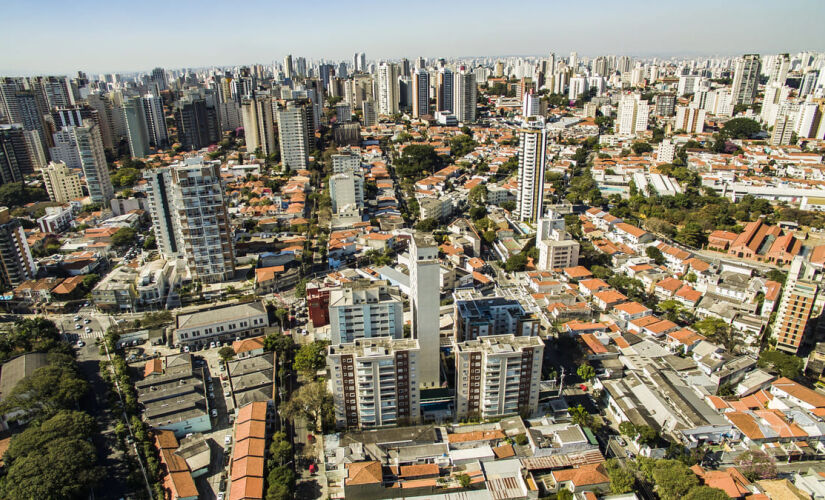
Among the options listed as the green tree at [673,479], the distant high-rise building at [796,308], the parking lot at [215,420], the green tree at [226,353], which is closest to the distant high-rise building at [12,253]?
the parking lot at [215,420]

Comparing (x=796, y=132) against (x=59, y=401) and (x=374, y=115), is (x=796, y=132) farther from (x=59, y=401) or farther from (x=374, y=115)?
(x=59, y=401)

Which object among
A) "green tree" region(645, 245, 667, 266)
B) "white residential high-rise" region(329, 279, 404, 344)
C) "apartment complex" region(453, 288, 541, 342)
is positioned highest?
"white residential high-rise" region(329, 279, 404, 344)

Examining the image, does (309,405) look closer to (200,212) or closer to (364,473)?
(364,473)

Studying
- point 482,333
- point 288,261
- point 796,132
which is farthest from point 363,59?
point 482,333

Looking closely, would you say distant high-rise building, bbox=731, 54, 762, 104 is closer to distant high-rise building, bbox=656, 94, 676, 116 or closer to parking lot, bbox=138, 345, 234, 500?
distant high-rise building, bbox=656, 94, 676, 116

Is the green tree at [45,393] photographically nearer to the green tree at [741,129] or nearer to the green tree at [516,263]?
the green tree at [516,263]

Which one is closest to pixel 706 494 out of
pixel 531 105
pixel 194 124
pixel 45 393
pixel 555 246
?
pixel 555 246

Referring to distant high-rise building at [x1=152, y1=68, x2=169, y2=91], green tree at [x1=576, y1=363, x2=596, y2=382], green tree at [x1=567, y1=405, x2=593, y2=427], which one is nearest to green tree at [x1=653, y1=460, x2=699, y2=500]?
green tree at [x1=567, y1=405, x2=593, y2=427]
